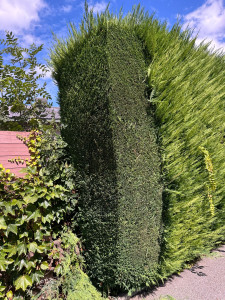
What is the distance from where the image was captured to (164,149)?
2.56 metres

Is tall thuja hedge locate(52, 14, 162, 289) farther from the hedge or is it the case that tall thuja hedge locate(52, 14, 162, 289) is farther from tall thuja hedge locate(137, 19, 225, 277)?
tall thuja hedge locate(137, 19, 225, 277)

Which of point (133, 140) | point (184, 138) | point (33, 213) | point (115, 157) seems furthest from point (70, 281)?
point (184, 138)

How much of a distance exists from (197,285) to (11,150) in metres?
2.75

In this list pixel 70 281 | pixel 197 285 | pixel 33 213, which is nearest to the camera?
pixel 33 213

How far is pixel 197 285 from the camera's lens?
9.00 feet

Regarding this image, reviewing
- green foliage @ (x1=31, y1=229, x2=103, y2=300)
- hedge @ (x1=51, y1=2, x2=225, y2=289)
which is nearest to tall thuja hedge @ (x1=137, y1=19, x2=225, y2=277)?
hedge @ (x1=51, y1=2, x2=225, y2=289)

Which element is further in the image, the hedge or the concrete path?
the concrete path

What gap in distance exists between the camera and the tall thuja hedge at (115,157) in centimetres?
224

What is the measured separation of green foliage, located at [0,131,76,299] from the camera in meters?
2.00

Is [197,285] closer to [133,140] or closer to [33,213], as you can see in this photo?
[133,140]

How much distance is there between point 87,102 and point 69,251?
1.68 metres

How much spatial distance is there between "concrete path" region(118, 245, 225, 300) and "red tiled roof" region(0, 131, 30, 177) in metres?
1.81

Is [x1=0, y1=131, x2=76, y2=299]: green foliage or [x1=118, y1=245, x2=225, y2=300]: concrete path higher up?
[x1=0, y1=131, x2=76, y2=299]: green foliage

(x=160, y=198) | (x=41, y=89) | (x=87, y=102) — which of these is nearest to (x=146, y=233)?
(x=160, y=198)
